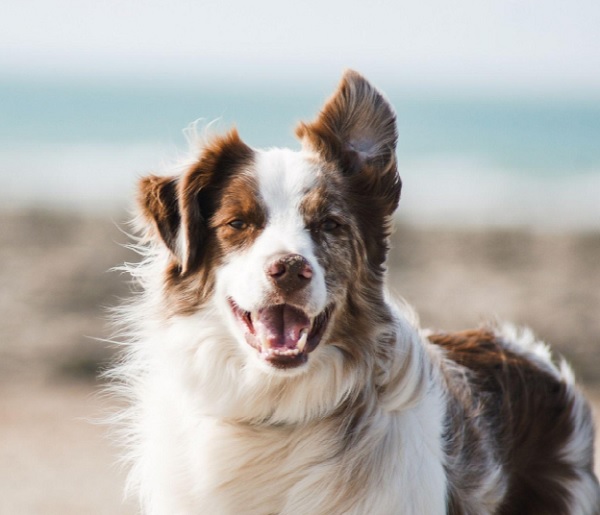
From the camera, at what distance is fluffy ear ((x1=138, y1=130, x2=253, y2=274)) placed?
437 centimetres

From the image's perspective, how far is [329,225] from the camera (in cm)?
429

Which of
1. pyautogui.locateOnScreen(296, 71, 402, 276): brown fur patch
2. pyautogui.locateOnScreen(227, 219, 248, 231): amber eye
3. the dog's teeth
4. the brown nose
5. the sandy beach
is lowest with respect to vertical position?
the sandy beach

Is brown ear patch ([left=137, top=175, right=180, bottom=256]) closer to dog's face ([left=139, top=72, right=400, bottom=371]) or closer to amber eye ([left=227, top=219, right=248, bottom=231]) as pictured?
dog's face ([left=139, top=72, right=400, bottom=371])

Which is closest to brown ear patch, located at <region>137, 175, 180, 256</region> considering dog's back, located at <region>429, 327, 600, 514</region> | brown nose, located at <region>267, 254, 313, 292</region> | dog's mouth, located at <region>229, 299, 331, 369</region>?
dog's mouth, located at <region>229, 299, 331, 369</region>

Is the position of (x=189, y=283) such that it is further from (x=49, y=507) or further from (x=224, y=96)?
(x=224, y=96)

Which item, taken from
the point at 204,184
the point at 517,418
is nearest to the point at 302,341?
the point at 204,184

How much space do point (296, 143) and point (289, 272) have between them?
1.07 metres

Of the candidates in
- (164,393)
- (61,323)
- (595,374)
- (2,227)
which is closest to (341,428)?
(164,393)

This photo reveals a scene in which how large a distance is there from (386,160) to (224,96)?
5361 centimetres

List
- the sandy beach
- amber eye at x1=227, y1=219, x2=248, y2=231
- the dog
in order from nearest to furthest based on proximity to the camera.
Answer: the dog < amber eye at x1=227, y1=219, x2=248, y2=231 < the sandy beach

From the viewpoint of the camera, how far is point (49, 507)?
24.5 ft

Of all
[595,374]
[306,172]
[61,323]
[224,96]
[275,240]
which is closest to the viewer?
[275,240]

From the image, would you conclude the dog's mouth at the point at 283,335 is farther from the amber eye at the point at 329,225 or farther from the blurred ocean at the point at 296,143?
the blurred ocean at the point at 296,143

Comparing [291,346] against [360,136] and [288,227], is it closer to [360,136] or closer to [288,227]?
[288,227]
